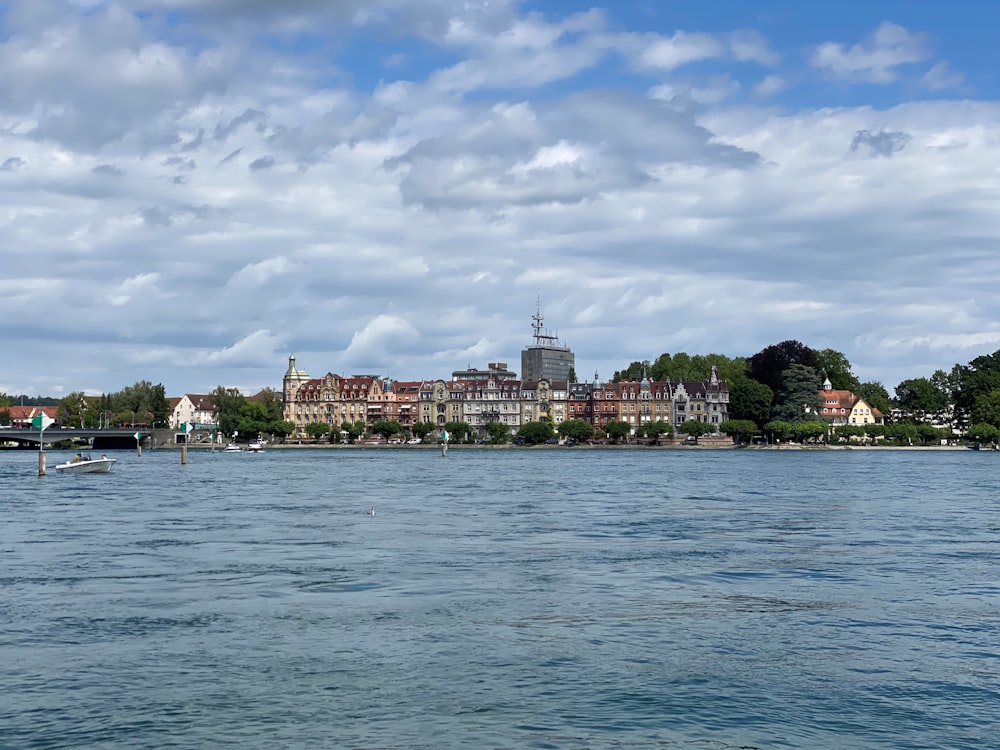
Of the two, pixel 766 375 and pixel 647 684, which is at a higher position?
pixel 766 375

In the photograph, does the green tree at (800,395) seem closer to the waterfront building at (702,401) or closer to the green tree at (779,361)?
the green tree at (779,361)

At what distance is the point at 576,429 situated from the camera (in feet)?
618

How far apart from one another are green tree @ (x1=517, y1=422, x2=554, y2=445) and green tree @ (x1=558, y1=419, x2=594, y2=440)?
6.46ft

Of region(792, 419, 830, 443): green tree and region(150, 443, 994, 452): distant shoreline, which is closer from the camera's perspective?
region(792, 419, 830, 443): green tree

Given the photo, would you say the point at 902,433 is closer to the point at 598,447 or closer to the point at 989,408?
the point at 989,408

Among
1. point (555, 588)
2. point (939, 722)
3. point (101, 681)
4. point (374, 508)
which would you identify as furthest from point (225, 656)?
point (374, 508)

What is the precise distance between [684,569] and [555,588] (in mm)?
4770

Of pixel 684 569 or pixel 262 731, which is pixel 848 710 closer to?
pixel 262 731

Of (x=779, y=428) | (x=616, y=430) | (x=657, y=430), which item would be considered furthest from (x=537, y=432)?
(x=779, y=428)

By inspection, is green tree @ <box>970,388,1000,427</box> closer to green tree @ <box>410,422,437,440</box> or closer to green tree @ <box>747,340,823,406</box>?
green tree @ <box>747,340,823,406</box>

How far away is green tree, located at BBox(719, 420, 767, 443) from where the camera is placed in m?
181

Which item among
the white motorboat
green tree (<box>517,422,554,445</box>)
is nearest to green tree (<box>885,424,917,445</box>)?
green tree (<box>517,422,554,445</box>)

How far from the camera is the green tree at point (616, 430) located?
7470 inches

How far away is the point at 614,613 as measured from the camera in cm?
2289
